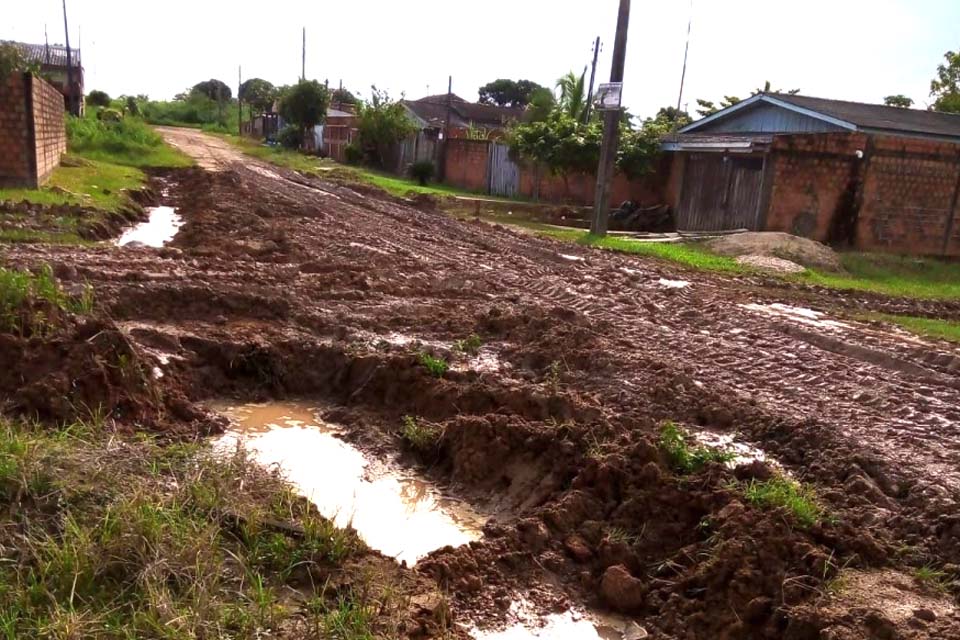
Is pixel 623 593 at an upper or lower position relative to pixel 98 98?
lower

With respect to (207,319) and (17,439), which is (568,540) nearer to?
(17,439)

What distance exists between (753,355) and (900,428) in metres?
2.05

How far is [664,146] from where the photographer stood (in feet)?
76.8

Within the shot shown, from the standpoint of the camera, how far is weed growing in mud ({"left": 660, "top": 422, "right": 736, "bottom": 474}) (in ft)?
17.0

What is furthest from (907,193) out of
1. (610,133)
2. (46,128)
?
(46,128)

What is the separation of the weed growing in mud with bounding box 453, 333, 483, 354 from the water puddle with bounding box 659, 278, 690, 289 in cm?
440

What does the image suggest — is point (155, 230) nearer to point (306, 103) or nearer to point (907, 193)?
point (907, 193)

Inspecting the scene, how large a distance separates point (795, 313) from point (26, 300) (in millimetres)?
8479

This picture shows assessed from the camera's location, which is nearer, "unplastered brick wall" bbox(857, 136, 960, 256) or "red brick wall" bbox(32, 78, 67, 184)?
"red brick wall" bbox(32, 78, 67, 184)

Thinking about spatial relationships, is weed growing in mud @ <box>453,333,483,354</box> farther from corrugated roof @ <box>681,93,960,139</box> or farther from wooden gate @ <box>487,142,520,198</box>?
wooden gate @ <box>487,142,520,198</box>

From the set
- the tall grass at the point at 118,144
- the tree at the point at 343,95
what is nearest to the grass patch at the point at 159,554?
the tall grass at the point at 118,144

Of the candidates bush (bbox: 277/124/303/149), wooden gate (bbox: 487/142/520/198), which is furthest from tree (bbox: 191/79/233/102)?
wooden gate (bbox: 487/142/520/198)

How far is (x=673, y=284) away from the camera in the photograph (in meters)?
11.8

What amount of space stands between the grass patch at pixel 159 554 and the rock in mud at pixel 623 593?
4.10 ft
